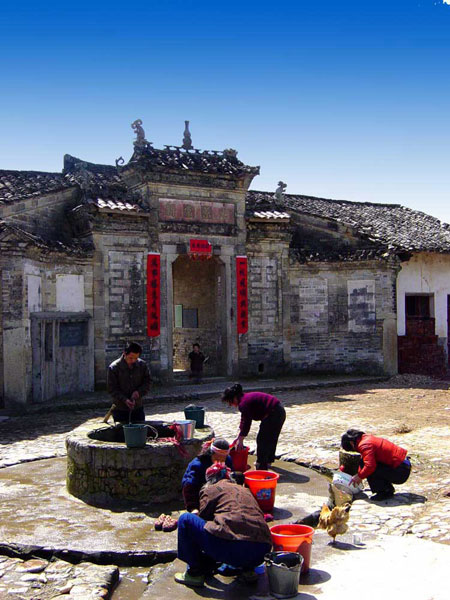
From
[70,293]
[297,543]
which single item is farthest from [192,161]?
[297,543]

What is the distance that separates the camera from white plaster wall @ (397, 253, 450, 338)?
21016 millimetres

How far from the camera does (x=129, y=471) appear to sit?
757 cm

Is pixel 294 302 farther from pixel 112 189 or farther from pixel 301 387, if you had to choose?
pixel 112 189

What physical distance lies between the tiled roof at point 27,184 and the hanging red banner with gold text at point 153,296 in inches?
127

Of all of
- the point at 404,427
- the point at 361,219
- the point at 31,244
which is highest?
the point at 361,219

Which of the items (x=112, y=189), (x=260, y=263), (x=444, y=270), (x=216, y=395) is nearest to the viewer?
(x=216, y=395)

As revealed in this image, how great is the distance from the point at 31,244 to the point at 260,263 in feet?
24.3

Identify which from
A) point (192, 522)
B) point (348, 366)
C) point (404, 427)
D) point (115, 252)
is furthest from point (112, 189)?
point (192, 522)

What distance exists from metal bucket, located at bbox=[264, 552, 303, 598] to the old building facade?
10.2 meters

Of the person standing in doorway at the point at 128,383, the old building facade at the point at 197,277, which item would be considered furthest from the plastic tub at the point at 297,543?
the old building facade at the point at 197,277

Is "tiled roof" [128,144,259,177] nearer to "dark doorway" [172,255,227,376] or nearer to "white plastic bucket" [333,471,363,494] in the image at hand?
"dark doorway" [172,255,227,376]

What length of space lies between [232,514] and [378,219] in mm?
20179

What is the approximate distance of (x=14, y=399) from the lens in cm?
1443

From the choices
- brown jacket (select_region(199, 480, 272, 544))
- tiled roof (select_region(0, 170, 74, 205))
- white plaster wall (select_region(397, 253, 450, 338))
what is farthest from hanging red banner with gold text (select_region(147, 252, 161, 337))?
brown jacket (select_region(199, 480, 272, 544))
